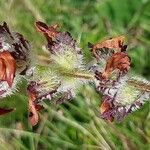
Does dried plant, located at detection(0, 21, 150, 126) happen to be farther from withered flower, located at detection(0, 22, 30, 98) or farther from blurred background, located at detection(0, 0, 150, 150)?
blurred background, located at detection(0, 0, 150, 150)

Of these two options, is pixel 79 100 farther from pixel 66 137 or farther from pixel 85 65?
pixel 85 65

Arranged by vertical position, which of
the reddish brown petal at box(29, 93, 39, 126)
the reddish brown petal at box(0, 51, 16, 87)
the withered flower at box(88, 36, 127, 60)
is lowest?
the reddish brown petal at box(29, 93, 39, 126)

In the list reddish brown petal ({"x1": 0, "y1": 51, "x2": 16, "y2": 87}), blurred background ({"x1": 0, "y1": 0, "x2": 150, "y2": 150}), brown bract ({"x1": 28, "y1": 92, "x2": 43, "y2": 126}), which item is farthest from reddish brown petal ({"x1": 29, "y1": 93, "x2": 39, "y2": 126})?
A: blurred background ({"x1": 0, "y1": 0, "x2": 150, "y2": 150})

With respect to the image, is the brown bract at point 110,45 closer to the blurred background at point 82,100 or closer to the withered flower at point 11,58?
the withered flower at point 11,58

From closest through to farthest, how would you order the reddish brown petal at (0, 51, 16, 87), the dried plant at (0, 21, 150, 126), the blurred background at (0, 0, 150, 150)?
the reddish brown petal at (0, 51, 16, 87)
the dried plant at (0, 21, 150, 126)
the blurred background at (0, 0, 150, 150)

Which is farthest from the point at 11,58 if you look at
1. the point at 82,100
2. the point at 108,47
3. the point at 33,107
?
the point at 82,100

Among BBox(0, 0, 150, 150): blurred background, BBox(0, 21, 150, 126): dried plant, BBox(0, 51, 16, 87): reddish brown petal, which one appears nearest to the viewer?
BBox(0, 51, 16, 87): reddish brown petal

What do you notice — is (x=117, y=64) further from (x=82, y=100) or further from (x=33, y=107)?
(x=82, y=100)
